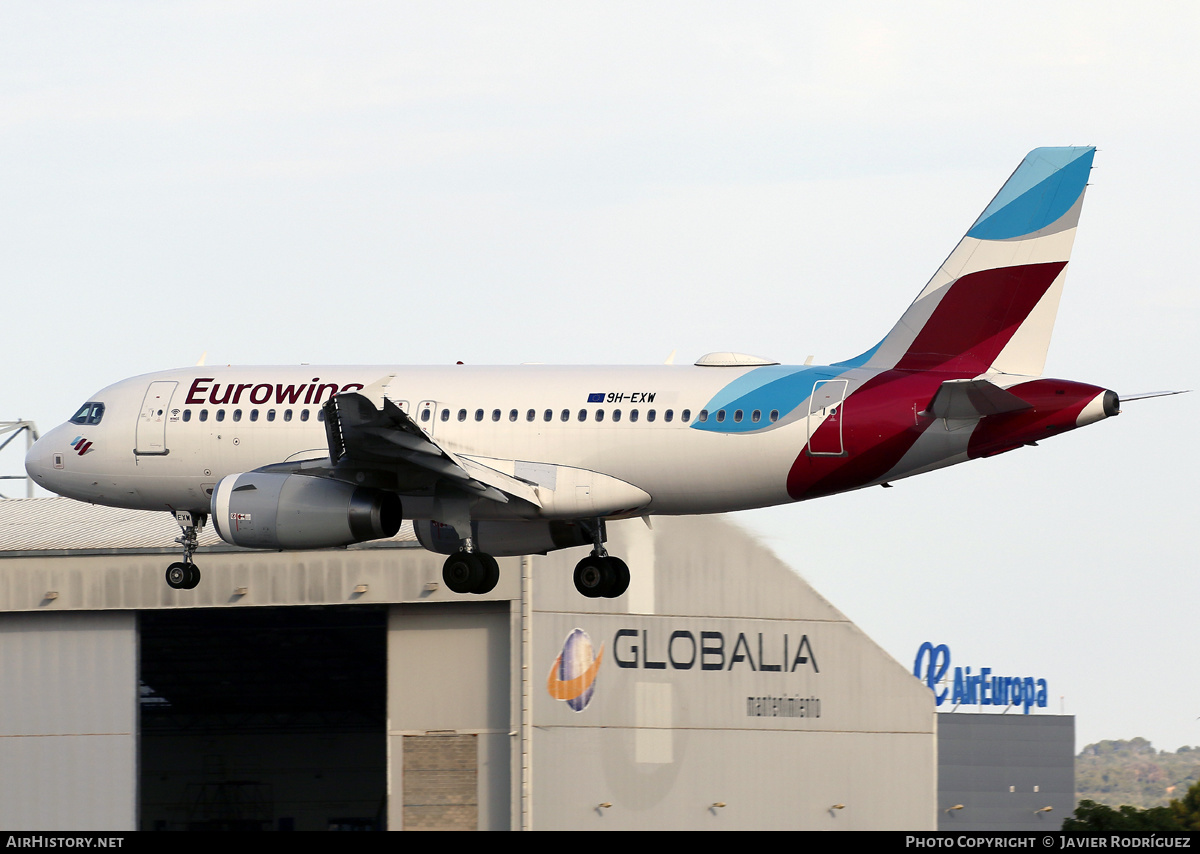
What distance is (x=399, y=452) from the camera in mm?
36312

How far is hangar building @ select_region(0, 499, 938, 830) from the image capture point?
61062 mm

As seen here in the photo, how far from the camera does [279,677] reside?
8112 cm

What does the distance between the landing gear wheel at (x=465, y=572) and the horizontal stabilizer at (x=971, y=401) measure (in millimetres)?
10642

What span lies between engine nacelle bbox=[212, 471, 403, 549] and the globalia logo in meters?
26.5

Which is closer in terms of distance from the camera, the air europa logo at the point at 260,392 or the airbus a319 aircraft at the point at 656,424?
the airbus a319 aircraft at the point at 656,424

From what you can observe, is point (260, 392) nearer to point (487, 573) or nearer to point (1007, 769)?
point (487, 573)

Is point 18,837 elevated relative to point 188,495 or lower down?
lower down

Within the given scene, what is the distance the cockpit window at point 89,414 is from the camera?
42.1 m

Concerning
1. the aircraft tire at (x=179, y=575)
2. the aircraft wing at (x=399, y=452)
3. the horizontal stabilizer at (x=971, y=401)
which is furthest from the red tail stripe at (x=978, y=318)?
the aircraft tire at (x=179, y=575)

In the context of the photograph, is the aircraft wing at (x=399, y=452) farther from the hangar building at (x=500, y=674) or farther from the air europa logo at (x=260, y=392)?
the hangar building at (x=500, y=674)

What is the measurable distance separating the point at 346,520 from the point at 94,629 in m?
28.5

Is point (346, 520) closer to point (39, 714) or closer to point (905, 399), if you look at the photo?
point (905, 399)

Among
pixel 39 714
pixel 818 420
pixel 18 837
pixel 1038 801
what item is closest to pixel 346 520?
pixel 818 420

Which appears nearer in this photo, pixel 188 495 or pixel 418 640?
pixel 188 495
